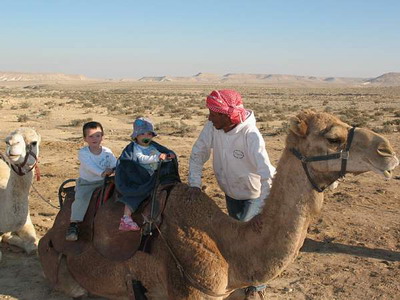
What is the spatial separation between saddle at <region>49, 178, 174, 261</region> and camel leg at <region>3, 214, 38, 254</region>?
160cm

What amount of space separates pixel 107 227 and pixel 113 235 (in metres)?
0.12

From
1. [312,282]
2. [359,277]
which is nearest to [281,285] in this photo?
[312,282]

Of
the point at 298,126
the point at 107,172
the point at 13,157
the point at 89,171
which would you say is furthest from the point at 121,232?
the point at 13,157

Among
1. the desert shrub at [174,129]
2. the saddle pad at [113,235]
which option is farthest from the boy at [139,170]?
the desert shrub at [174,129]

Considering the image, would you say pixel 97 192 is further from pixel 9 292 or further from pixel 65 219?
pixel 9 292

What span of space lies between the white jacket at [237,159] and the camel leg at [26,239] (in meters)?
3.07

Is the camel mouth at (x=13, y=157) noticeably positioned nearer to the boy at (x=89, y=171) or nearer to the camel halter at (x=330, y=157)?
the boy at (x=89, y=171)

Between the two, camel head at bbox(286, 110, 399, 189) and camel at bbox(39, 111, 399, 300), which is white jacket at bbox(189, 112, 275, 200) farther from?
camel head at bbox(286, 110, 399, 189)

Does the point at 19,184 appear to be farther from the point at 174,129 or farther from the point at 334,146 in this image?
the point at 174,129

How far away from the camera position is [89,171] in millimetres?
5109

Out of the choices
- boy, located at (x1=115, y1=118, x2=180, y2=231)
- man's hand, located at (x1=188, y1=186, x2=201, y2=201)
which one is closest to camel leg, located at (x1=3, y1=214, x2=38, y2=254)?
boy, located at (x1=115, y1=118, x2=180, y2=231)

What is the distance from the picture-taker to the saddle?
13.9 ft

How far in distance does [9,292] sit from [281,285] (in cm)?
330

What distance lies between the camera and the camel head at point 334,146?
3141 millimetres
